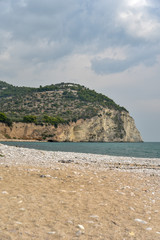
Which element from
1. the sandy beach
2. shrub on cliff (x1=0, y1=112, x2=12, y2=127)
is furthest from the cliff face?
the sandy beach

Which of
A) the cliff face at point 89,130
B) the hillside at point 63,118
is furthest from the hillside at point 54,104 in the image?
the cliff face at point 89,130

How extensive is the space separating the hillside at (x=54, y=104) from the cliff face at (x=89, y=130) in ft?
15.8

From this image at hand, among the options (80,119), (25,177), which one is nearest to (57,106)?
(80,119)

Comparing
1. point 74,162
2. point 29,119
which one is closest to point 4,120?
point 29,119

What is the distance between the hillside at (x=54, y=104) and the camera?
122562 mm

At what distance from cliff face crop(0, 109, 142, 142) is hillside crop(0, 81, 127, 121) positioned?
482 cm

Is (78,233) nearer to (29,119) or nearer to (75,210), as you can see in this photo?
(75,210)

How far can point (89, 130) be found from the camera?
123 m

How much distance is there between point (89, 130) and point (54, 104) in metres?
27.4

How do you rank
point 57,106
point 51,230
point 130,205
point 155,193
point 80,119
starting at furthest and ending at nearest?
point 57,106 < point 80,119 < point 155,193 < point 130,205 < point 51,230

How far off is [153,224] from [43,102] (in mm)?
134514

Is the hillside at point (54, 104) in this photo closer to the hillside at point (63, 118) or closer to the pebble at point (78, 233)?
the hillside at point (63, 118)

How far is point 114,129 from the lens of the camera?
5315 inches

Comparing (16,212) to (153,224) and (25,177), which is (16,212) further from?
(25,177)
